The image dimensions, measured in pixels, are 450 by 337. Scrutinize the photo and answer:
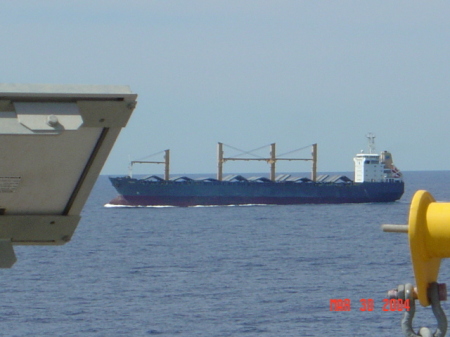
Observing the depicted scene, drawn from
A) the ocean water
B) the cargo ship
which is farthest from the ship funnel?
the ocean water

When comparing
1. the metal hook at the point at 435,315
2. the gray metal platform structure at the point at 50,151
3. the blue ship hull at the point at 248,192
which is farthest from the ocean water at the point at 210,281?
the metal hook at the point at 435,315

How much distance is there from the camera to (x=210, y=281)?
102ft

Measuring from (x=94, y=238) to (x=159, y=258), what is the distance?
11.9 metres

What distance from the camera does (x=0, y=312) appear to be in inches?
1001

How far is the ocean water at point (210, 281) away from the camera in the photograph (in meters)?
22.8

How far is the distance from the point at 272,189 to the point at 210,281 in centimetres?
3556

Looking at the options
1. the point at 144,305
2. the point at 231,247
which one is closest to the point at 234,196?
the point at 231,247

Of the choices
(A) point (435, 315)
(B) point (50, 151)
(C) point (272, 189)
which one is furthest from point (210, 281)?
(C) point (272, 189)

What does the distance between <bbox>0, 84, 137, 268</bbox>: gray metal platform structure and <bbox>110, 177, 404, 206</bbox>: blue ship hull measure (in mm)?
60654

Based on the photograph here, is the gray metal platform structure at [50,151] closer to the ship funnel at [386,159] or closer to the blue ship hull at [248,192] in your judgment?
the blue ship hull at [248,192]

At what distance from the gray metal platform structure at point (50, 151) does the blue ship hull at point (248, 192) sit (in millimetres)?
60654

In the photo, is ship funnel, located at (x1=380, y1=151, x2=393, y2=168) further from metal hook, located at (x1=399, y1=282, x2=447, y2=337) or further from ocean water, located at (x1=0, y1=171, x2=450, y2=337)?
metal hook, located at (x1=399, y1=282, x2=447, y2=337)

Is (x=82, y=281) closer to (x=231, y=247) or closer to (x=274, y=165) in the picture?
(x=231, y=247)

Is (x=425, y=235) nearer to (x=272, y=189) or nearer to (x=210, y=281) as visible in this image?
(x=210, y=281)
